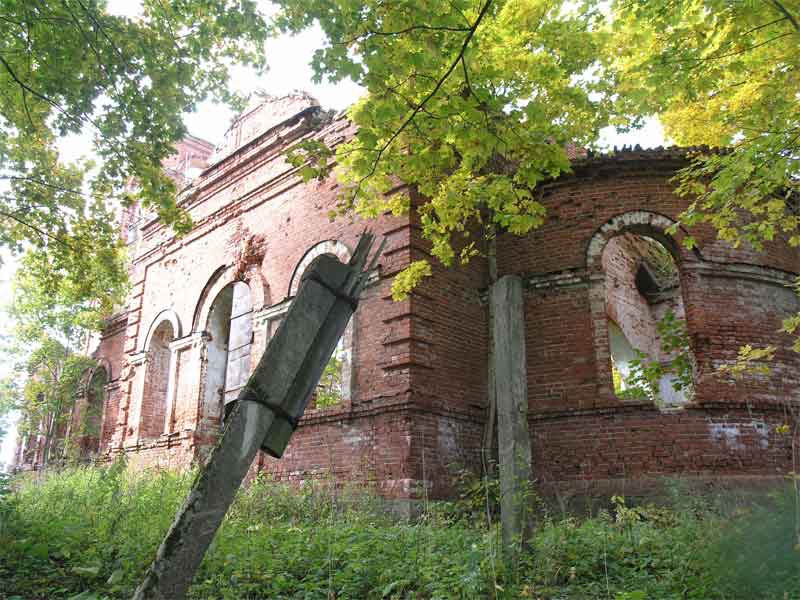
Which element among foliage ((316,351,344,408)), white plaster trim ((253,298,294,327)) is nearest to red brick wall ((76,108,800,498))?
white plaster trim ((253,298,294,327))

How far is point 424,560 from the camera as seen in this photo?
14.8 ft

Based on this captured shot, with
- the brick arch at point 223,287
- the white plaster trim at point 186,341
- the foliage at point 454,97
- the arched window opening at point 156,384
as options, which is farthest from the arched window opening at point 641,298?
the arched window opening at point 156,384

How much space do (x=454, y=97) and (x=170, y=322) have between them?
12.0 m

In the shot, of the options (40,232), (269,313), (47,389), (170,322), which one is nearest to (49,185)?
(40,232)

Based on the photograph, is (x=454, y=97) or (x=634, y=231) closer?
(x=454, y=97)

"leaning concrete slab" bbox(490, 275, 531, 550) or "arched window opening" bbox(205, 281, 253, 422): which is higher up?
"arched window opening" bbox(205, 281, 253, 422)

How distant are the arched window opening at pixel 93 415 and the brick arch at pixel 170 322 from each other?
14.4 feet

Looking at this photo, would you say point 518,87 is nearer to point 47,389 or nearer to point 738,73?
point 738,73

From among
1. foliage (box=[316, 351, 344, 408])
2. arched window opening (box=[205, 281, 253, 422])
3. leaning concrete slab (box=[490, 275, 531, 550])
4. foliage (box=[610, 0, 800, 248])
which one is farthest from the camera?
foliage (box=[316, 351, 344, 408])

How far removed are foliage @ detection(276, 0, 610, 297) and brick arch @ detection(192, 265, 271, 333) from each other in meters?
3.06

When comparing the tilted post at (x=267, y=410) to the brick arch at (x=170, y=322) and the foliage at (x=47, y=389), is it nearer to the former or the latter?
the brick arch at (x=170, y=322)

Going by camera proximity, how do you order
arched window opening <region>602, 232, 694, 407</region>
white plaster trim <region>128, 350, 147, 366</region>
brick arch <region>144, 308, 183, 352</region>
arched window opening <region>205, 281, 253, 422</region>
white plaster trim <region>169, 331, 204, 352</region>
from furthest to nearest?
white plaster trim <region>128, 350, 147, 366</region> → brick arch <region>144, 308, 183, 352</region> → arched window opening <region>602, 232, 694, 407</region> → white plaster trim <region>169, 331, 204, 352</region> → arched window opening <region>205, 281, 253, 422</region>

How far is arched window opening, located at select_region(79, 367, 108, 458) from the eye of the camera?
18359 millimetres

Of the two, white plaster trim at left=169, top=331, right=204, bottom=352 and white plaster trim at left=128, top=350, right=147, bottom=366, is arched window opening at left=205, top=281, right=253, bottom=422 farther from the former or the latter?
white plaster trim at left=128, top=350, right=147, bottom=366
